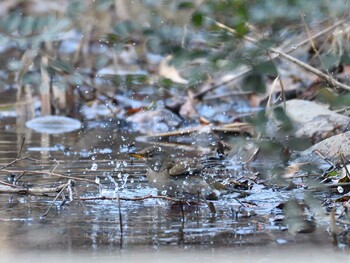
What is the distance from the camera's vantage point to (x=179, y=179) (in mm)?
4672

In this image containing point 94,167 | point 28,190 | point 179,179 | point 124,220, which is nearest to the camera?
point 124,220

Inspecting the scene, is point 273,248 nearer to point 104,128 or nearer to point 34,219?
point 34,219

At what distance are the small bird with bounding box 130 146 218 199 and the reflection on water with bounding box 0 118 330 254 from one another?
0.09 meters

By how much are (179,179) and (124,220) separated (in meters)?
0.66

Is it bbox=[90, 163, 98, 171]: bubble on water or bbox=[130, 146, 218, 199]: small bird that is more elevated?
bbox=[90, 163, 98, 171]: bubble on water

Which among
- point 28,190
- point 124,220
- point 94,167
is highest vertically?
point 94,167

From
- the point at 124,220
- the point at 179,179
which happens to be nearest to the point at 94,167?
the point at 179,179

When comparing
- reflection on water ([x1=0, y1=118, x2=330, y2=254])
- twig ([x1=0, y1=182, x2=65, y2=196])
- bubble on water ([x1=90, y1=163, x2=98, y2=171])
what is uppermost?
bubble on water ([x1=90, y1=163, x2=98, y2=171])

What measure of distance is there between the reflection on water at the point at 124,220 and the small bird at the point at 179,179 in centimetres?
9

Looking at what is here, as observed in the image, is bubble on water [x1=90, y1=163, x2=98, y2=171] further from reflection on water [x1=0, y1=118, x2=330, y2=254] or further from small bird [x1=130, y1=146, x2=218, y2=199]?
small bird [x1=130, y1=146, x2=218, y2=199]

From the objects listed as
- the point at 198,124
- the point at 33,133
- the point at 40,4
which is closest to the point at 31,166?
the point at 33,133

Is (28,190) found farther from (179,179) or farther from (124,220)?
(179,179)

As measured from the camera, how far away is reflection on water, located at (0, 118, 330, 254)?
365 cm

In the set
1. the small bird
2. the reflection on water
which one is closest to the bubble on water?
the reflection on water
